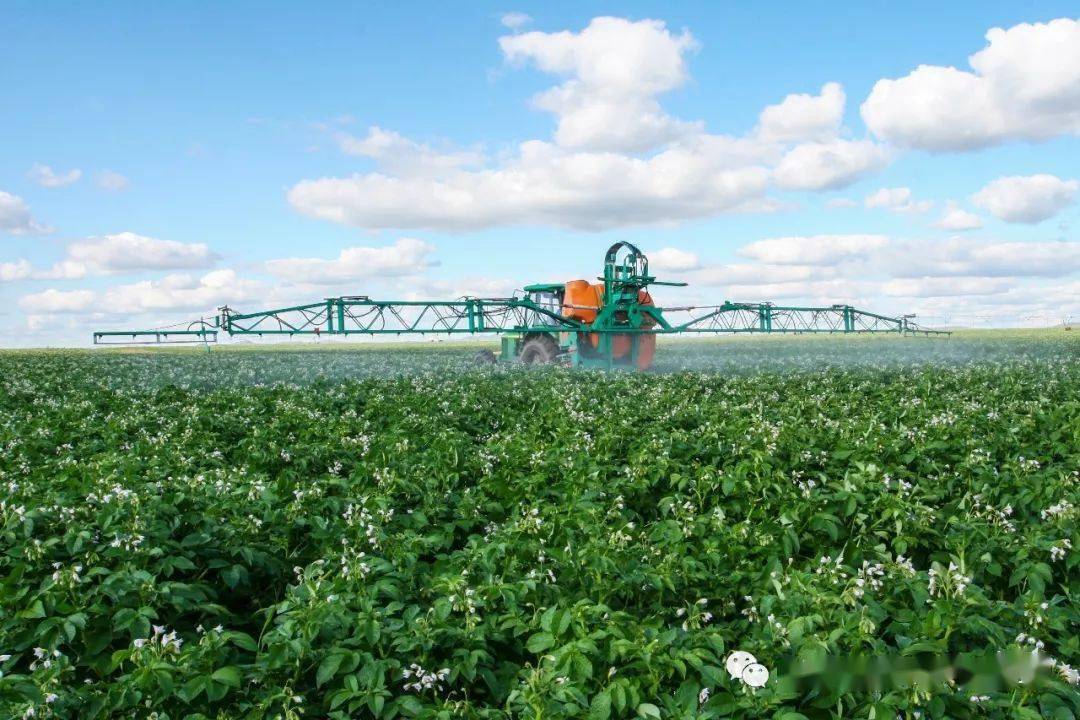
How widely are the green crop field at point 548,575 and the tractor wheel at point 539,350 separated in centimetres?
2174

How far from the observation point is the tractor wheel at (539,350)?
1367 inches

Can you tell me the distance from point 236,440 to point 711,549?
956 centimetres

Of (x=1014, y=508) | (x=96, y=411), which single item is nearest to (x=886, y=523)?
(x=1014, y=508)

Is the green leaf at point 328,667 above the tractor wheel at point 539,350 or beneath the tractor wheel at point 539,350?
beneath

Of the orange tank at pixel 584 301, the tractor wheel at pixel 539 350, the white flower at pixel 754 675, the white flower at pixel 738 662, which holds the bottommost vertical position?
the white flower at pixel 754 675

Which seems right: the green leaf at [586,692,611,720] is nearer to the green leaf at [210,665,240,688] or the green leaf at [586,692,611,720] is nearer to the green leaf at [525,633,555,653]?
the green leaf at [525,633,555,653]

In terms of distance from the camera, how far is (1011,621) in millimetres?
5328

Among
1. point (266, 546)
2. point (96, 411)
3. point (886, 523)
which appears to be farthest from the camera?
point (96, 411)

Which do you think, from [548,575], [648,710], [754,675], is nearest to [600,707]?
[648,710]

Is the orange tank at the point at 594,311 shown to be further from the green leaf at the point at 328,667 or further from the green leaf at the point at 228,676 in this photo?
the green leaf at the point at 228,676

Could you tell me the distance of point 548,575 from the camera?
6.08 meters

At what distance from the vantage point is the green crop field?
4.39 m

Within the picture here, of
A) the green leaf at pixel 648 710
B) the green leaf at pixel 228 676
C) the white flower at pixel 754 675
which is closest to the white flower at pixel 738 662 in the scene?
the white flower at pixel 754 675

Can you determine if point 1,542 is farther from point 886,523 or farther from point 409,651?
point 886,523
